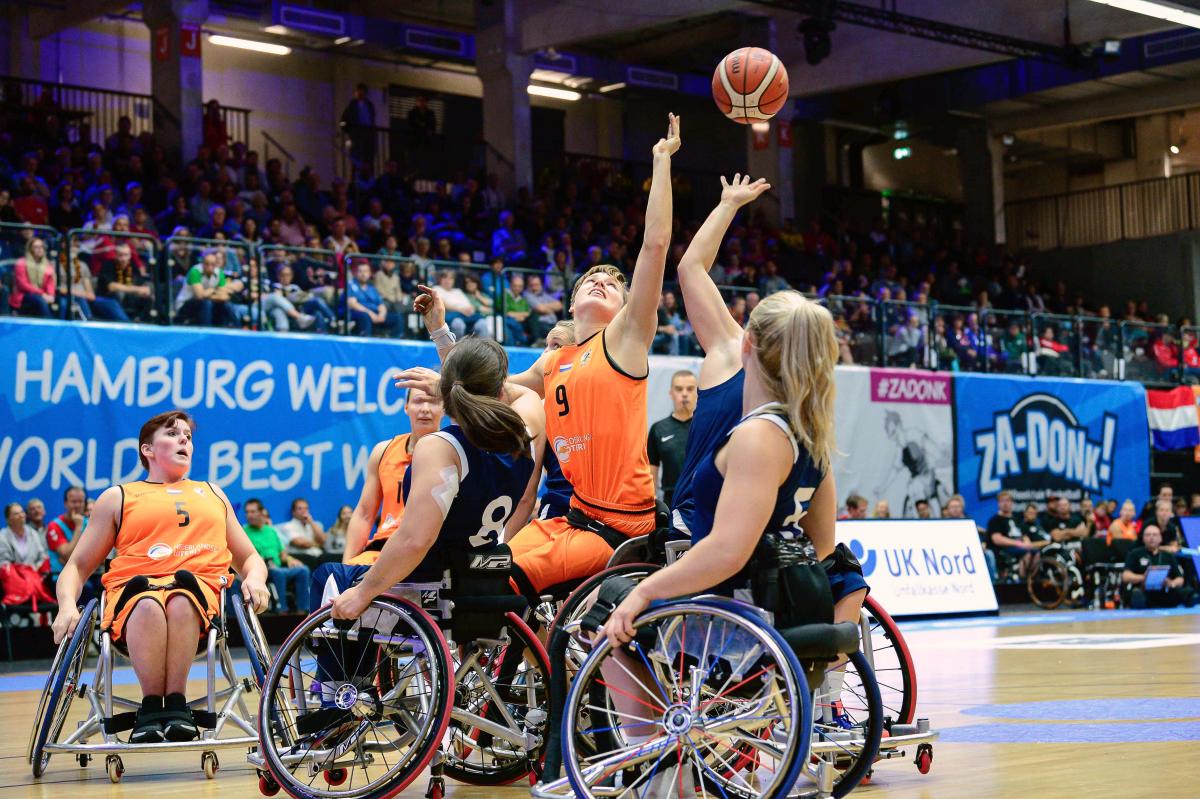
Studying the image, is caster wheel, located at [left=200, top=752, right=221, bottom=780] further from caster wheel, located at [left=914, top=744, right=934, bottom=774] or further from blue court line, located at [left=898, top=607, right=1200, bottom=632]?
blue court line, located at [left=898, top=607, right=1200, bottom=632]

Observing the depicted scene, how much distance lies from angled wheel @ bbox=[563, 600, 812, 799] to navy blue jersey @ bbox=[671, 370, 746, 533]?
521 millimetres

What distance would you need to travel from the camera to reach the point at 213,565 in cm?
538

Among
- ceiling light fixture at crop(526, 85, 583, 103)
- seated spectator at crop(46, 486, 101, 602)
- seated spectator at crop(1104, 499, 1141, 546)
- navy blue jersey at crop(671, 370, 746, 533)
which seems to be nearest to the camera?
navy blue jersey at crop(671, 370, 746, 533)

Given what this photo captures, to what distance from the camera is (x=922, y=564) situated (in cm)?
1368

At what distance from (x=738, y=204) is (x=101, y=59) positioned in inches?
726

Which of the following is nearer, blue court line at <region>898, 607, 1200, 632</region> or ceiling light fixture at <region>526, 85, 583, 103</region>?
blue court line at <region>898, 607, 1200, 632</region>

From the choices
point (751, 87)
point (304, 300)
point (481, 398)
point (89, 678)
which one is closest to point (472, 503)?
point (481, 398)

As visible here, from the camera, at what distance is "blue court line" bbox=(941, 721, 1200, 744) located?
525 centimetres

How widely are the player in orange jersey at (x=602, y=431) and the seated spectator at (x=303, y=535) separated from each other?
24.1ft

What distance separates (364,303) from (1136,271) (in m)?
17.7

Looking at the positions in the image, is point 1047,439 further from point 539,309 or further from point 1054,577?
point 539,309

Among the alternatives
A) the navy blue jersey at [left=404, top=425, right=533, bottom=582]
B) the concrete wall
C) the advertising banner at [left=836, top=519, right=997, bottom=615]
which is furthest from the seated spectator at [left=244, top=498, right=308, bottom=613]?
the concrete wall

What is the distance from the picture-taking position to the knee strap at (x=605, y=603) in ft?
11.4

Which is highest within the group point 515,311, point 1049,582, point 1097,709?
point 515,311
